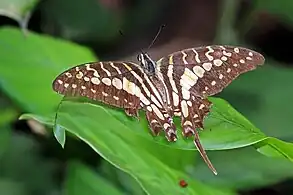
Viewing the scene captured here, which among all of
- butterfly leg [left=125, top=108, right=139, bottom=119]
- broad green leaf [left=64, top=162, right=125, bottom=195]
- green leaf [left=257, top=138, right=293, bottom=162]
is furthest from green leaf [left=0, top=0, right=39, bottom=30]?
green leaf [left=257, top=138, right=293, bottom=162]

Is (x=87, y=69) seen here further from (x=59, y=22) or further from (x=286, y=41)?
(x=286, y=41)

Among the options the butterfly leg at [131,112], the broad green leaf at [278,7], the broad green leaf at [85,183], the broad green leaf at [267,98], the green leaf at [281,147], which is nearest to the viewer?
the green leaf at [281,147]

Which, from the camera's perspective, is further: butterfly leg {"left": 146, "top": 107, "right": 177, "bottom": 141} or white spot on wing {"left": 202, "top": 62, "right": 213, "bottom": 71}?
white spot on wing {"left": 202, "top": 62, "right": 213, "bottom": 71}

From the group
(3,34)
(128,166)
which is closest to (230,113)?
(128,166)

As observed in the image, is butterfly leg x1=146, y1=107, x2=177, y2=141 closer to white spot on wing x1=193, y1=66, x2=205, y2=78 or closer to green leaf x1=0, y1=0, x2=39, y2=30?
white spot on wing x1=193, y1=66, x2=205, y2=78

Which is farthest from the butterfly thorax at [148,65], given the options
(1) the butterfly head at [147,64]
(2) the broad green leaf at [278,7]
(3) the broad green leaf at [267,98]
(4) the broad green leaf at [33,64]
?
(2) the broad green leaf at [278,7]

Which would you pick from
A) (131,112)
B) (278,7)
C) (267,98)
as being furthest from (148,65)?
(278,7)

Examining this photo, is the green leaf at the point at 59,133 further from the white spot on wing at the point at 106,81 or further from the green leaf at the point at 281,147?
the green leaf at the point at 281,147
